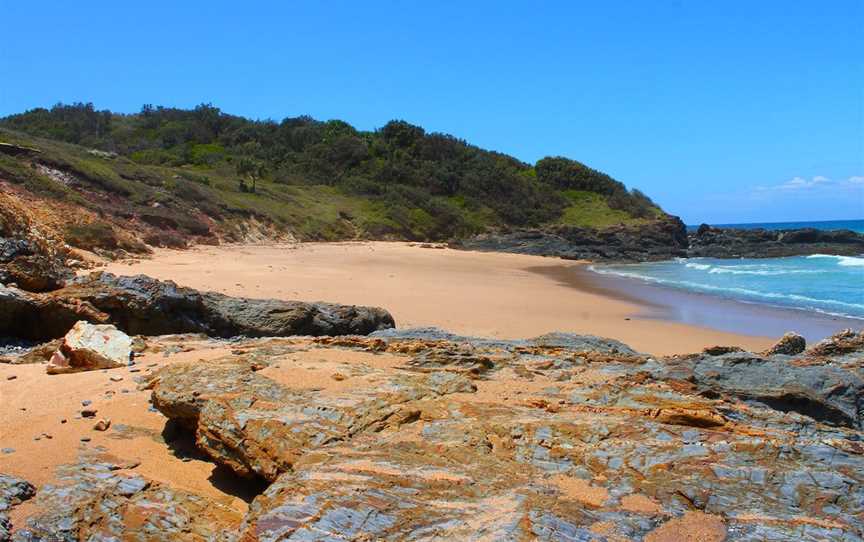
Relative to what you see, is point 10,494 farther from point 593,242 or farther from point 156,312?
point 593,242

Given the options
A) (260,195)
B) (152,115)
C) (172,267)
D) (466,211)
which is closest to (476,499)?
(172,267)

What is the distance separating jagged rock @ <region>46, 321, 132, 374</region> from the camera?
229 inches

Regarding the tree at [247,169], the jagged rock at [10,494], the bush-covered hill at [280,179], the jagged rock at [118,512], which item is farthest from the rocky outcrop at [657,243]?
the jagged rock at [10,494]

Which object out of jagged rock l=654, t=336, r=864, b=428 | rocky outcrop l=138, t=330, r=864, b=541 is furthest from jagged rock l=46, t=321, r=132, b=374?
jagged rock l=654, t=336, r=864, b=428

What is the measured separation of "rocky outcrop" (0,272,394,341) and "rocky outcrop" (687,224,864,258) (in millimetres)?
39311

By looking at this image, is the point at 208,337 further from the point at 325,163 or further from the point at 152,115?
the point at 152,115

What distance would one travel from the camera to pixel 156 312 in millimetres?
7926

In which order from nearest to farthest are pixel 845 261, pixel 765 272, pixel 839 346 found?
pixel 839 346 < pixel 765 272 < pixel 845 261

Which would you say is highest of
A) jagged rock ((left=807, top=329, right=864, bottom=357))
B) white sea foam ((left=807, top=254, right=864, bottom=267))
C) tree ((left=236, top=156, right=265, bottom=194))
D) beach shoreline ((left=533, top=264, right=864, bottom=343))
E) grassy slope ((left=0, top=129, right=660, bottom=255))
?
tree ((left=236, top=156, right=265, bottom=194))

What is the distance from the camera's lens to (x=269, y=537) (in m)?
2.86

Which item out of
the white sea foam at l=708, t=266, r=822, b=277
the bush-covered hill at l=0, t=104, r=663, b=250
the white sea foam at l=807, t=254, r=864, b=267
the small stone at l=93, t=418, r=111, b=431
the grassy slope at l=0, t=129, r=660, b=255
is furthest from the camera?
the white sea foam at l=807, t=254, r=864, b=267

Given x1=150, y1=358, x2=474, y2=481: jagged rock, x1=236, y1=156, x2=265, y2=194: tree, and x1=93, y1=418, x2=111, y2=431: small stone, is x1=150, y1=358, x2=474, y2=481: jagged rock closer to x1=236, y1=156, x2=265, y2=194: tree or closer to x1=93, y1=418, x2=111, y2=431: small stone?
x1=93, y1=418, x2=111, y2=431: small stone

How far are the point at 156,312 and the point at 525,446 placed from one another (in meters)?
5.78

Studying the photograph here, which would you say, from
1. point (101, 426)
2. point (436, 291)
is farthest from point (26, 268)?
point (436, 291)
